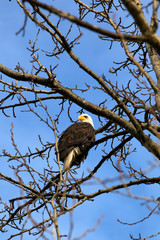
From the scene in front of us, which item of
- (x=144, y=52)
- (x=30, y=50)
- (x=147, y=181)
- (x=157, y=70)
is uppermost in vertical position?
(x=144, y=52)

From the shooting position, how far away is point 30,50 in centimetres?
584

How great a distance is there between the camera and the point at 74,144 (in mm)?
7355

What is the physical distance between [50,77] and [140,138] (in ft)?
5.53

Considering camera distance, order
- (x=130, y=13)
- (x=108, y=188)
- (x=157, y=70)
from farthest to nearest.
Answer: (x=157, y=70) < (x=108, y=188) < (x=130, y=13)

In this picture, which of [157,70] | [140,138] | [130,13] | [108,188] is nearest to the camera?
[130,13]

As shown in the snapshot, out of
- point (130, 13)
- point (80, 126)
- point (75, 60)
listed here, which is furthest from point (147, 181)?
point (80, 126)

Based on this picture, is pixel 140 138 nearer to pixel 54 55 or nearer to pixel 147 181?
pixel 147 181

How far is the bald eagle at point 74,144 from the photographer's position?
23.4 ft

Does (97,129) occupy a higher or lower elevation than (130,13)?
higher

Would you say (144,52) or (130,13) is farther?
(144,52)

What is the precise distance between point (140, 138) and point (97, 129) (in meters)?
1.87

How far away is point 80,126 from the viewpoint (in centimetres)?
816

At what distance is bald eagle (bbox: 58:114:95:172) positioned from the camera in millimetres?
7129

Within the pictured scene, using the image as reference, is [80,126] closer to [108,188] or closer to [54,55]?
[54,55]
